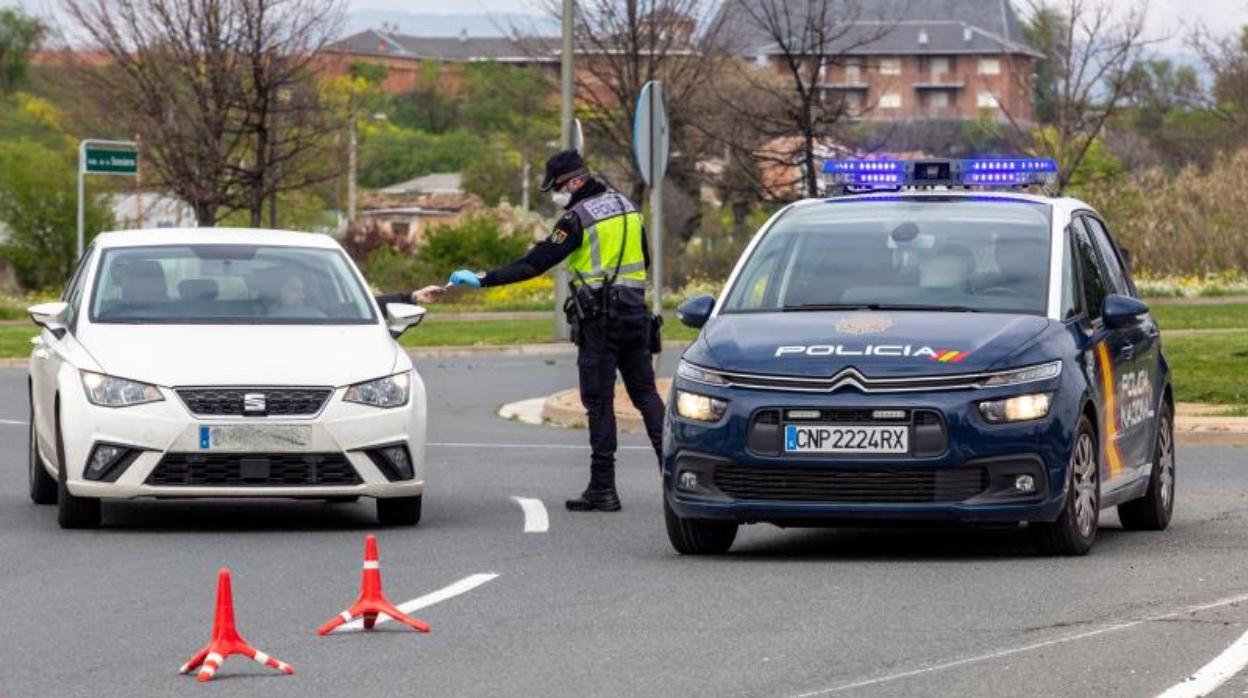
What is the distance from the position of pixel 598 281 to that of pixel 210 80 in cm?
3017

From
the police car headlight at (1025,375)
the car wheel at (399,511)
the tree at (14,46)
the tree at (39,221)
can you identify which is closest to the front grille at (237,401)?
the car wheel at (399,511)

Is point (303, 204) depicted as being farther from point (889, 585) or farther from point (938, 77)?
point (938, 77)

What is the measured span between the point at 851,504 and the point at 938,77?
18382 cm

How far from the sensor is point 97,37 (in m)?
45.1

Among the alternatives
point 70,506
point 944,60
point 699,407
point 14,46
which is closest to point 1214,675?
point 699,407

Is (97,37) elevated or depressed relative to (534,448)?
elevated

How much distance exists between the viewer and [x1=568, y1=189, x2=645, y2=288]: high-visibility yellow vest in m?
14.5

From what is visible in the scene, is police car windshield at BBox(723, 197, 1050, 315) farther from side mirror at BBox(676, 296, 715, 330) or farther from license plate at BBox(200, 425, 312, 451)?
license plate at BBox(200, 425, 312, 451)

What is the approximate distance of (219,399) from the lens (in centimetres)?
1320

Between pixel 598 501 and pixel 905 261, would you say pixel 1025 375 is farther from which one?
pixel 598 501

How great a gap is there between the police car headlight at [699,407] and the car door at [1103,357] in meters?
1.64

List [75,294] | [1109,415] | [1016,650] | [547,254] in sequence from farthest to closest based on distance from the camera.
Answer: [75,294] → [547,254] → [1109,415] → [1016,650]

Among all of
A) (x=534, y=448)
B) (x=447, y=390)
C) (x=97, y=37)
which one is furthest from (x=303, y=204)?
(x=534, y=448)

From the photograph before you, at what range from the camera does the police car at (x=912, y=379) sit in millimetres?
11305
